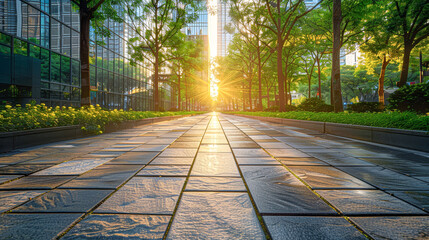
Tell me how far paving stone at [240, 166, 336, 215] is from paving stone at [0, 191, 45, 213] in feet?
9.06

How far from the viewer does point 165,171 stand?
12.4ft

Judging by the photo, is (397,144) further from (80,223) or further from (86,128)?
(86,128)

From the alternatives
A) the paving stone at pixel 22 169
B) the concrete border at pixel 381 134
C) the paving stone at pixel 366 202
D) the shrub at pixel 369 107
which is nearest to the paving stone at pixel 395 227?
the paving stone at pixel 366 202

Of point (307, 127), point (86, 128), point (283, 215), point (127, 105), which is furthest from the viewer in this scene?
point (127, 105)

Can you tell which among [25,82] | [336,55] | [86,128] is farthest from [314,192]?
[25,82]

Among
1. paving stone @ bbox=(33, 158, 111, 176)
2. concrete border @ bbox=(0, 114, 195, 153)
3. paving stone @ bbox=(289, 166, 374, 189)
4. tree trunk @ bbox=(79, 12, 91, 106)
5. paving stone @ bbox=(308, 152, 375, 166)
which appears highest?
tree trunk @ bbox=(79, 12, 91, 106)

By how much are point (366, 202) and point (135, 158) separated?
13.9 ft

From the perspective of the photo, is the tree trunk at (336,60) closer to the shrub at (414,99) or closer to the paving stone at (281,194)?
the shrub at (414,99)

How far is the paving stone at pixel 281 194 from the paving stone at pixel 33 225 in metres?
1.95

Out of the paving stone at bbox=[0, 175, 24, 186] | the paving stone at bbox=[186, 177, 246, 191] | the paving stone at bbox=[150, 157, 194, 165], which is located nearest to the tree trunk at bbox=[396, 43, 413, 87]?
the paving stone at bbox=[150, 157, 194, 165]

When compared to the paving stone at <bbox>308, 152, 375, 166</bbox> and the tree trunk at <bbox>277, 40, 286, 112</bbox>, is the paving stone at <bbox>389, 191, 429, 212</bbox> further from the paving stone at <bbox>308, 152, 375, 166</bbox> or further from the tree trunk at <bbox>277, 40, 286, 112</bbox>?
the tree trunk at <bbox>277, 40, 286, 112</bbox>

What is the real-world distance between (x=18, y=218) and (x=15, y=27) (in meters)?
18.5

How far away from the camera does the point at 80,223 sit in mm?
2039

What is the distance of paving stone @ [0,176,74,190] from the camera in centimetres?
298
